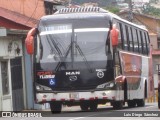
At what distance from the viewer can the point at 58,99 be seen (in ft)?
77.6

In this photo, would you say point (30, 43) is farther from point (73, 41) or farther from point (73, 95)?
point (73, 95)

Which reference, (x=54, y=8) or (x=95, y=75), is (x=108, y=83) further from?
(x=54, y=8)

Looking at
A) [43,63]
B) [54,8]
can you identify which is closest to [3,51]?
[43,63]

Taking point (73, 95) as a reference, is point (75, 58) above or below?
above

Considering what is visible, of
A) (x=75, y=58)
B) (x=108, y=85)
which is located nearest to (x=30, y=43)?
(x=75, y=58)

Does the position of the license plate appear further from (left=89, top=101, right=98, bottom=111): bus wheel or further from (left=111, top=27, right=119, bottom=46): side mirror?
(left=111, top=27, right=119, bottom=46): side mirror

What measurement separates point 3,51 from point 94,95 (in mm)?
9639

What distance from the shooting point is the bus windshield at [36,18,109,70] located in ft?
77.9

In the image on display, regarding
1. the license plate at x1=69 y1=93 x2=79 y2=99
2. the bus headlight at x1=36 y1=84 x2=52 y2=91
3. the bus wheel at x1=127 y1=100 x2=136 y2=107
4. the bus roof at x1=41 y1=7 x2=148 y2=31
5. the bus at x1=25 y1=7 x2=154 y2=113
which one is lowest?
the bus wheel at x1=127 y1=100 x2=136 y2=107

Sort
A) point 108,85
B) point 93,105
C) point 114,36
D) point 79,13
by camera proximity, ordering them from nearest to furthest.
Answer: point 114,36
point 108,85
point 79,13
point 93,105

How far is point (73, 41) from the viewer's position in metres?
23.9

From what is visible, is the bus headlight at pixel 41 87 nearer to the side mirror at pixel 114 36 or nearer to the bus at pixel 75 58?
the bus at pixel 75 58

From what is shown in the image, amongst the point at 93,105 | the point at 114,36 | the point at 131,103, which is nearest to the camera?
the point at 114,36

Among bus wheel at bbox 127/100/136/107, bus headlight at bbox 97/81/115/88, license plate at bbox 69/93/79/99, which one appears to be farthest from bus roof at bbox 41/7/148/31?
bus wheel at bbox 127/100/136/107
